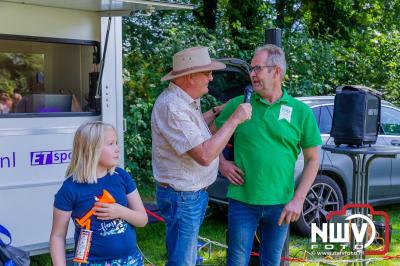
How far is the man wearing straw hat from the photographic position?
279cm

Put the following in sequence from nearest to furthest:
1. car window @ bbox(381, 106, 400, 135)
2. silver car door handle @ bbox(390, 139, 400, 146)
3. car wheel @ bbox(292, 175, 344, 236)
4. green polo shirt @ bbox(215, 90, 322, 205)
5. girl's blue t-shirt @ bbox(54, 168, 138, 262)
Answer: girl's blue t-shirt @ bbox(54, 168, 138, 262) < green polo shirt @ bbox(215, 90, 322, 205) < car wheel @ bbox(292, 175, 344, 236) < silver car door handle @ bbox(390, 139, 400, 146) < car window @ bbox(381, 106, 400, 135)

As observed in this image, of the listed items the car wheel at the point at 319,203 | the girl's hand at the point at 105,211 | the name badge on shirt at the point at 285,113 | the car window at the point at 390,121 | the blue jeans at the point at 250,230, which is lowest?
the car wheel at the point at 319,203

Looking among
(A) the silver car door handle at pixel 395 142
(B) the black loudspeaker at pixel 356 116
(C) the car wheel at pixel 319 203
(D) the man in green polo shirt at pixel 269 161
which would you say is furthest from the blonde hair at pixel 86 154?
(A) the silver car door handle at pixel 395 142

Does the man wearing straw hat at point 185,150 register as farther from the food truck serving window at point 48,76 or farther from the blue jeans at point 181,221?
the food truck serving window at point 48,76

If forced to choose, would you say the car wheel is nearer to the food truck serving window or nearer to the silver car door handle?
the silver car door handle

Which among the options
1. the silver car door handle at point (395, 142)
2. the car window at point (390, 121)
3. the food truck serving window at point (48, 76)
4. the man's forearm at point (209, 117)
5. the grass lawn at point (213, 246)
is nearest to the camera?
the man's forearm at point (209, 117)

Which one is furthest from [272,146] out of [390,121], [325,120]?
[390,121]

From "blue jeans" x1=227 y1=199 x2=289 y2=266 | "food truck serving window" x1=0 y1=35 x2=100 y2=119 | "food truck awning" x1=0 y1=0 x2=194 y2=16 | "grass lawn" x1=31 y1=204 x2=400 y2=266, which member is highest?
"food truck awning" x1=0 y1=0 x2=194 y2=16

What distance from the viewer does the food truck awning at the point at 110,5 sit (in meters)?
4.20

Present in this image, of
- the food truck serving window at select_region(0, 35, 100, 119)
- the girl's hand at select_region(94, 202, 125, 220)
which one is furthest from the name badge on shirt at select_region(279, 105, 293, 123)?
the food truck serving window at select_region(0, 35, 100, 119)

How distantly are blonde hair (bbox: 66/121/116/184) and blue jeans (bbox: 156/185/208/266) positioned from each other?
1.75 feet

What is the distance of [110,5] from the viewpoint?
430 centimetres

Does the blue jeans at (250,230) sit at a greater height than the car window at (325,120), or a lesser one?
lesser

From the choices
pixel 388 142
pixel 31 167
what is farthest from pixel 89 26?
pixel 388 142
